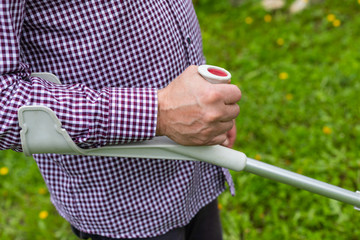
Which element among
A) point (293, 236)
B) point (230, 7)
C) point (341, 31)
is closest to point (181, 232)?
point (293, 236)

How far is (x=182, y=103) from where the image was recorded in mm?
918

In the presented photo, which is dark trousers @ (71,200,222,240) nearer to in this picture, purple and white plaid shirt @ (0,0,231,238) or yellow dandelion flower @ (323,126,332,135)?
purple and white plaid shirt @ (0,0,231,238)

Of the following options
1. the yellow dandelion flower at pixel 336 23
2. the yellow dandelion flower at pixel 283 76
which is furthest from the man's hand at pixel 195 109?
the yellow dandelion flower at pixel 336 23

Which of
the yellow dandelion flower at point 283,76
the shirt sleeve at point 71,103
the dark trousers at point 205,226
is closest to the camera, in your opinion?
the shirt sleeve at point 71,103

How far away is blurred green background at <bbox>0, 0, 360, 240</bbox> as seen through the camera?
230 centimetres

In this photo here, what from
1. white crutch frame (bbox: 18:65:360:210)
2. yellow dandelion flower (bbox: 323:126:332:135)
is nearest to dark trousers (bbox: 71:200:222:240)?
white crutch frame (bbox: 18:65:360:210)

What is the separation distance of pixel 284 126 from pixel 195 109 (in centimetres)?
202

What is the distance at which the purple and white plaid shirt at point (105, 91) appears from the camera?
91 cm

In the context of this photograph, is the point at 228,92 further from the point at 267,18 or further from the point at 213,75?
the point at 267,18

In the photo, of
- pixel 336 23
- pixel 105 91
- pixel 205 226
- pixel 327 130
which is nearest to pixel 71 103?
pixel 105 91

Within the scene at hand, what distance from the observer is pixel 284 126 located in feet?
9.21

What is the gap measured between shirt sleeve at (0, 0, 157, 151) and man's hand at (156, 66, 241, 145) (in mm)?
35

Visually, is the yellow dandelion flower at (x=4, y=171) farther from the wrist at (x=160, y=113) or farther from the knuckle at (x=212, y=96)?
the knuckle at (x=212, y=96)

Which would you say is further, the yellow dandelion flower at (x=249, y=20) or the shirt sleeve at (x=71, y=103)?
the yellow dandelion flower at (x=249, y=20)
